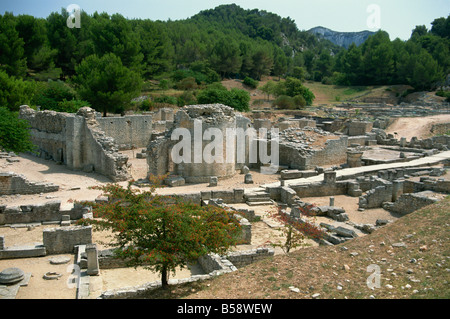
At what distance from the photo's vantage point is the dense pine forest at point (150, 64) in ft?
103

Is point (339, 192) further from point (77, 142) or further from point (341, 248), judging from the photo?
point (77, 142)

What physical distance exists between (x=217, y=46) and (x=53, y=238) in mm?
57646

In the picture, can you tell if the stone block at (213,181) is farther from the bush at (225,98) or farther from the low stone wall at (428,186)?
the bush at (225,98)

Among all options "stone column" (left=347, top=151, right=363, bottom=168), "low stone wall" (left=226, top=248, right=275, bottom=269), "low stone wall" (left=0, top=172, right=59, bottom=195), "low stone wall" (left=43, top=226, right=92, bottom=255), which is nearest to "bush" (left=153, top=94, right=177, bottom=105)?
"stone column" (left=347, top=151, right=363, bottom=168)

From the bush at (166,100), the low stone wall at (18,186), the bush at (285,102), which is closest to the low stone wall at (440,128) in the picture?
the bush at (285,102)

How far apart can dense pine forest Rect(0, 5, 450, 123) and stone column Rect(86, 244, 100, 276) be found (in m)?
20.0

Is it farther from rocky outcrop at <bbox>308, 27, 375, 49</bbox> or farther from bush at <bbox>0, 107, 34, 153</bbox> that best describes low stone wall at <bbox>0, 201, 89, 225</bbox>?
rocky outcrop at <bbox>308, 27, 375, 49</bbox>

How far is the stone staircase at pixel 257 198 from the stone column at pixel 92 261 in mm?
7939

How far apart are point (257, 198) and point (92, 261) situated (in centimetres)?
848

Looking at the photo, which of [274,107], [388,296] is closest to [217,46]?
[274,107]

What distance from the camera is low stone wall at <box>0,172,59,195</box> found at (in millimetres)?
16469

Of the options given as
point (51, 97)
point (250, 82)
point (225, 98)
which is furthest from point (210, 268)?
point (250, 82)

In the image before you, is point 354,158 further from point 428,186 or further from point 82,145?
point 82,145

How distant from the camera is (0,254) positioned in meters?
11.1
